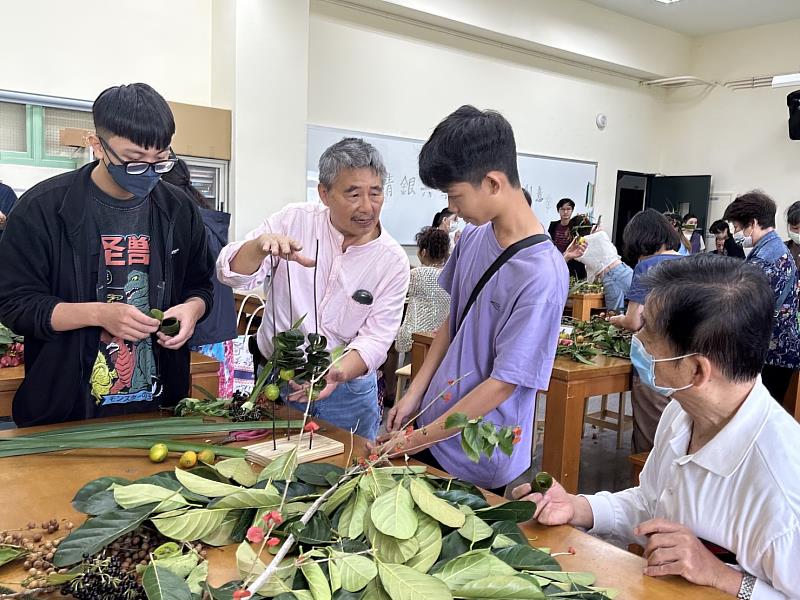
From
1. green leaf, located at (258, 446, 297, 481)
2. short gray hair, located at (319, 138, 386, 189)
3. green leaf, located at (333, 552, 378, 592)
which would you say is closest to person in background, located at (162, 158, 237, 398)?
short gray hair, located at (319, 138, 386, 189)

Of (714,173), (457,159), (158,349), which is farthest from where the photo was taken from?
(714,173)

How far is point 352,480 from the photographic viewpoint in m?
1.18

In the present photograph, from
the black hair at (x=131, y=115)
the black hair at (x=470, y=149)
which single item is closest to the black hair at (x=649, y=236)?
the black hair at (x=470, y=149)

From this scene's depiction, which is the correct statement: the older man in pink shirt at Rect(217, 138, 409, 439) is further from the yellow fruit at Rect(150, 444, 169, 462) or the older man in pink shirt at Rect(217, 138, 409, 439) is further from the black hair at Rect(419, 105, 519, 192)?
the yellow fruit at Rect(150, 444, 169, 462)

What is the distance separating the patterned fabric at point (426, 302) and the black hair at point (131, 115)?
2.93 metres

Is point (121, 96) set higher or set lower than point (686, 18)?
lower

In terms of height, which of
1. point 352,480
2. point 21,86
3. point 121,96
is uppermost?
point 21,86

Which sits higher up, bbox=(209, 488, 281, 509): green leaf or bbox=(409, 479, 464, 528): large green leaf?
bbox=(409, 479, 464, 528): large green leaf

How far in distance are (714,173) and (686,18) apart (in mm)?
2243

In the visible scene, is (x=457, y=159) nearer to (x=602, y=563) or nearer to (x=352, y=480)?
(x=352, y=480)

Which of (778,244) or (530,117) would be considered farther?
Result: (530,117)

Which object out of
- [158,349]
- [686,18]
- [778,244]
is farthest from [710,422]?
[686,18]

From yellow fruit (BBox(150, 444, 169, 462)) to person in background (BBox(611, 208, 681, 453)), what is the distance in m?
2.66

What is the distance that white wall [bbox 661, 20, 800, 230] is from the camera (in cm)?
862
